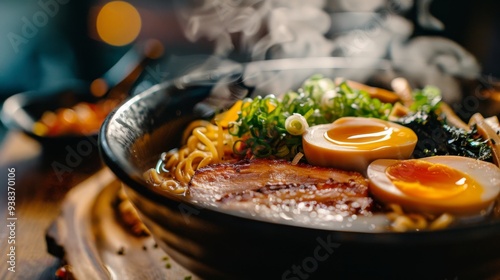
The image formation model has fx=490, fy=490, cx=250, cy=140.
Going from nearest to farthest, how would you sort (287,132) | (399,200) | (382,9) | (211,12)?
(399,200), (287,132), (211,12), (382,9)

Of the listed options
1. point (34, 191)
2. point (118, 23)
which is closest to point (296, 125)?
point (34, 191)

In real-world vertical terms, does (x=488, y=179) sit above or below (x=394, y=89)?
above

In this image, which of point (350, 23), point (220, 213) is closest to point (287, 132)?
point (220, 213)

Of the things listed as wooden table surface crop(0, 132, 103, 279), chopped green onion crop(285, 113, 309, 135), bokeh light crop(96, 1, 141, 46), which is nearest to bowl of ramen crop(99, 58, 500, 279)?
chopped green onion crop(285, 113, 309, 135)

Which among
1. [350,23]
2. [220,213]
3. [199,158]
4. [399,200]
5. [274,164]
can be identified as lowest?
[350,23]

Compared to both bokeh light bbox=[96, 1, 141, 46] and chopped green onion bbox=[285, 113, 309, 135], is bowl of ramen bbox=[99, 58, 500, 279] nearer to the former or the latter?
chopped green onion bbox=[285, 113, 309, 135]

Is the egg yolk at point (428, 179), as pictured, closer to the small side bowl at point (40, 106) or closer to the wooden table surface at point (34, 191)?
the wooden table surface at point (34, 191)

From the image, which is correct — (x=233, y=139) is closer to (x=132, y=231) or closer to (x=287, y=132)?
(x=287, y=132)
